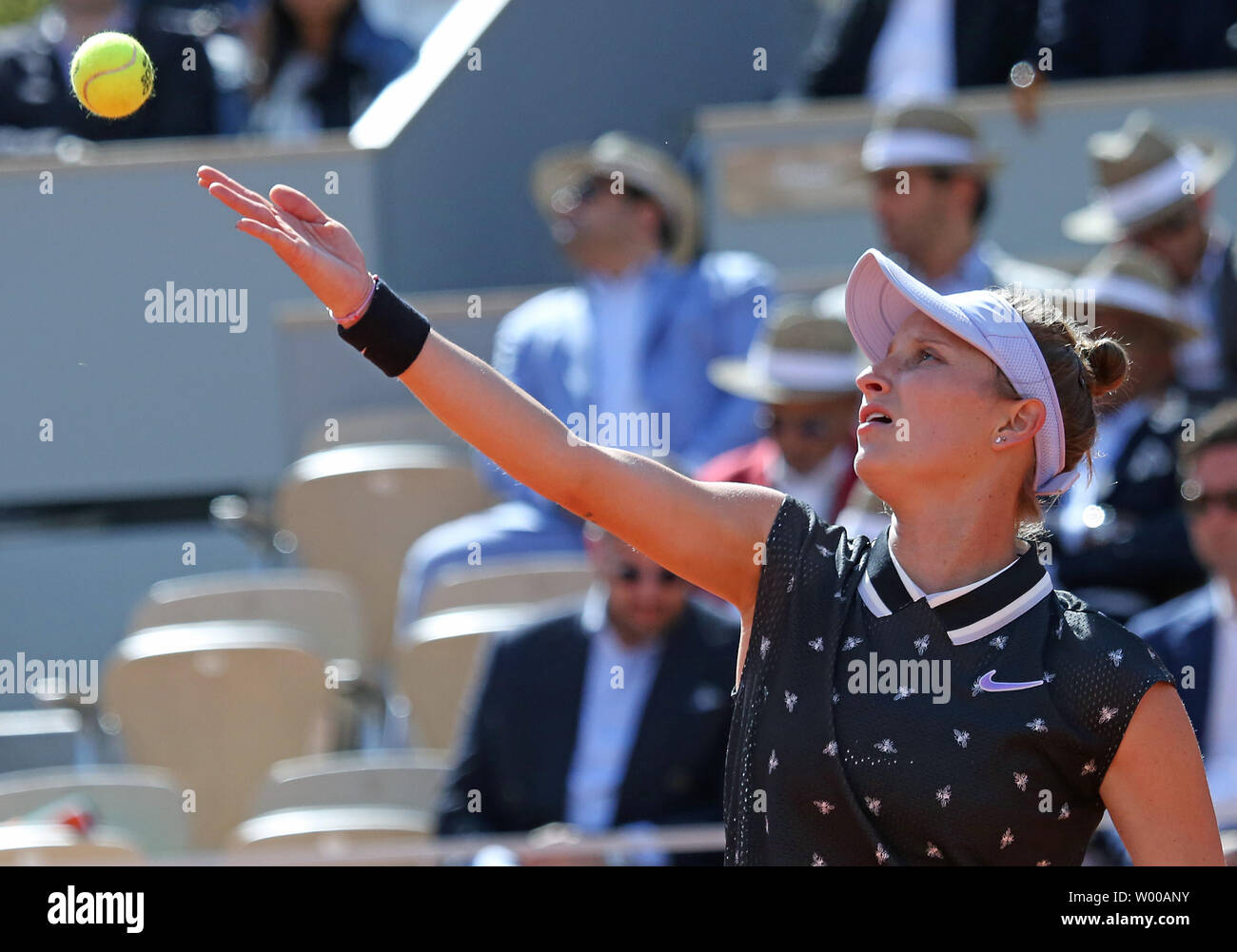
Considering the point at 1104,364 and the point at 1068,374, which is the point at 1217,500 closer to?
the point at 1104,364

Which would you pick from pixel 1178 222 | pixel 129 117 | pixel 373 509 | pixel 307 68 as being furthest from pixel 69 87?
pixel 1178 222

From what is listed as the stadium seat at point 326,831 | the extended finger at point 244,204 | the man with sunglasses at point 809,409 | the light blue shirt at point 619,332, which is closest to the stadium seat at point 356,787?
the stadium seat at point 326,831

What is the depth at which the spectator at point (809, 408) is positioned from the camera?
14.4 ft

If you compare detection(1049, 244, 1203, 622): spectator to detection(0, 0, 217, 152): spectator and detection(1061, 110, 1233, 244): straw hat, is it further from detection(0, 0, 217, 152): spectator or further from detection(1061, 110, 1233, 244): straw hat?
Answer: detection(0, 0, 217, 152): spectator

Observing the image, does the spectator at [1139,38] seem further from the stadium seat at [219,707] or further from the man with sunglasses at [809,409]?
the stadium seat at [219,707]

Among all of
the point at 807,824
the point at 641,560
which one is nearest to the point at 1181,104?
the point at 641,560

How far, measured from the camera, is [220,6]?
7.38 m

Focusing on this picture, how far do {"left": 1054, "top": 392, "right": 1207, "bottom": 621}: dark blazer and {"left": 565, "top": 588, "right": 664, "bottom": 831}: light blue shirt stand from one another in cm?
104

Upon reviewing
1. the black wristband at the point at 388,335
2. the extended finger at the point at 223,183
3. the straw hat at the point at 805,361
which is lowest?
the straw hat at the point at 805,361

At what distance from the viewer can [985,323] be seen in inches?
78.4

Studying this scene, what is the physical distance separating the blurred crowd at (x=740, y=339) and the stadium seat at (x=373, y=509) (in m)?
0.13

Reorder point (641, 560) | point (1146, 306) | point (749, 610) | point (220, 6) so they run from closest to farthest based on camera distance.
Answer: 1. point (749, 610)
2. point (641, 560)
3. point (1146, 306)
4. point (220, 6)
